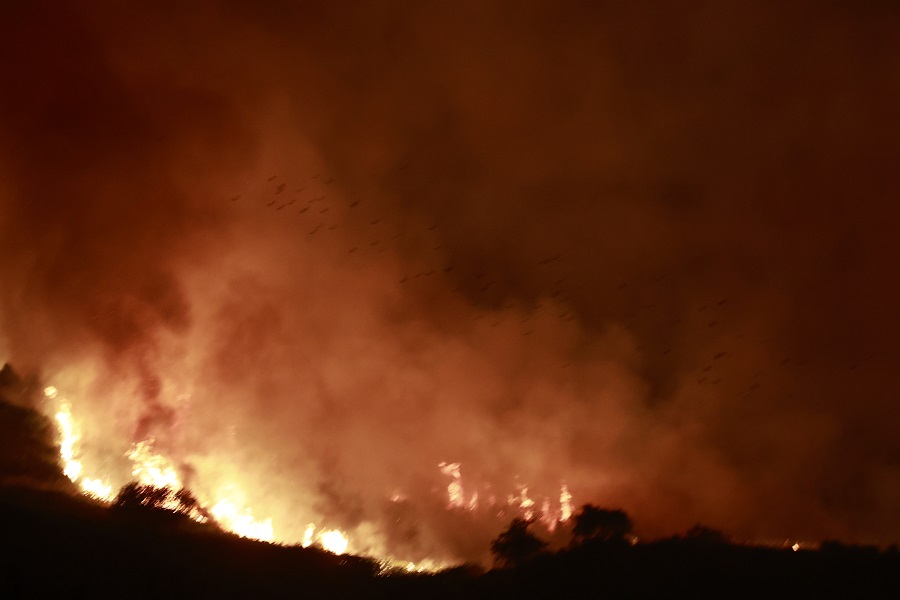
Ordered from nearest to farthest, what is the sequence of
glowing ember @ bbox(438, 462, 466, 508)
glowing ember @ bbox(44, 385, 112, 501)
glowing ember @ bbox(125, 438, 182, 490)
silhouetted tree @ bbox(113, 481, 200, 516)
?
silhouetted tree @ bbox(113, 481, 200, 516) → glowing ember @ bbox(44, 385, 112, 501) → glowing ember @ bbox(125, 438, 182, 490) → glowing ember @ bbox(438, 462, 466, 508)

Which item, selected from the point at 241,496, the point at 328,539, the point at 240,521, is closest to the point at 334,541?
the point at 328,539

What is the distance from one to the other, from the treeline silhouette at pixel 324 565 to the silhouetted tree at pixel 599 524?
1.44ft

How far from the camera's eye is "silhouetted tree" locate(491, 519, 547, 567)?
16828 millimetres

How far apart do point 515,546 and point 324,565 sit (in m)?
4.50

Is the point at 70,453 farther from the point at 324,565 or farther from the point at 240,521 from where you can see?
the point at 324,565

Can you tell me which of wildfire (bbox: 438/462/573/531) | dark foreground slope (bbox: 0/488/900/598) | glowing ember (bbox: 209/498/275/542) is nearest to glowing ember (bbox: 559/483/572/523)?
wildfire (bbox: 438/462/573/531)

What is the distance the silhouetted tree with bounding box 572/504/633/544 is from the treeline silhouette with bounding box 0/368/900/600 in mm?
439

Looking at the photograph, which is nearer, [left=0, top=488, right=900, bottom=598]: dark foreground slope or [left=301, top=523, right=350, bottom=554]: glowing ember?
[left=0, top=488, right=900, bottom=598]: dark foreground slope

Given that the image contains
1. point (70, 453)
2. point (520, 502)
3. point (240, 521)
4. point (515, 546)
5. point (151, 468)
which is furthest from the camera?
point (520, 502)

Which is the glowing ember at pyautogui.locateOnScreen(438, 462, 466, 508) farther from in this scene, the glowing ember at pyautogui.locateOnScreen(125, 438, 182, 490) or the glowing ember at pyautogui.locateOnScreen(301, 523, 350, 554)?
the glowing ember at pyautogui.locateOnScreen(125, 438, 182, 490)

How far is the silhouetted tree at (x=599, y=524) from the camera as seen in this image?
18.3 meters

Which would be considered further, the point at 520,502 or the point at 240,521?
the point at 520,502

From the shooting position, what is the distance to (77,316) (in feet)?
76.2

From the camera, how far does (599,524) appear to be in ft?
62.1
